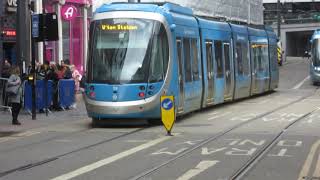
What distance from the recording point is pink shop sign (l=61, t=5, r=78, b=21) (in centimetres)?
3034

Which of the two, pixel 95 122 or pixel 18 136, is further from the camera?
pixel 95 122

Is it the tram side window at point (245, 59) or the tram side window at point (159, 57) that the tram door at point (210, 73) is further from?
the tram side window at point (245, 59)

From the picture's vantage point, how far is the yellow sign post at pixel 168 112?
15.8m

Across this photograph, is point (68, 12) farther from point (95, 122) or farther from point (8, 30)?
point (95, 122)

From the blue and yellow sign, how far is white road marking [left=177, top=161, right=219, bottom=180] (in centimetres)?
428

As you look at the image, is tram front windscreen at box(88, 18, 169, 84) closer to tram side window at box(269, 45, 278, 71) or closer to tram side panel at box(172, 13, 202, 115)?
tram side panel at box(172, 13, 202, 115)

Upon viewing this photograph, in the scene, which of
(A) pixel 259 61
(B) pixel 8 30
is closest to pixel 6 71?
(B) pixel 8 30

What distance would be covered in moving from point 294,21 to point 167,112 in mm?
97984

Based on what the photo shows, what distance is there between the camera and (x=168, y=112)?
52.7 feet

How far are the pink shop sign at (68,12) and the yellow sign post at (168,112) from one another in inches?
597

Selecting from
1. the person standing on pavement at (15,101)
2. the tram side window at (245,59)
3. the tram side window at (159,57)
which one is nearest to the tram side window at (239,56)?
the tram side window at (245,59)

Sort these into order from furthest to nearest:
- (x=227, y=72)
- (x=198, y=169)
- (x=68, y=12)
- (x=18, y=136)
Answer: (x=68, y=12) → (x=227, y=72) → (x=18, y=136) → (x=198, y=169)

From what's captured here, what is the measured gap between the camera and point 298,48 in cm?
12356

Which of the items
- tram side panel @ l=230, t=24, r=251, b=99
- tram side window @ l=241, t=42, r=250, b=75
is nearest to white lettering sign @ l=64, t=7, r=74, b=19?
tram side panel @ l=230, t=24, r=251, b=99
